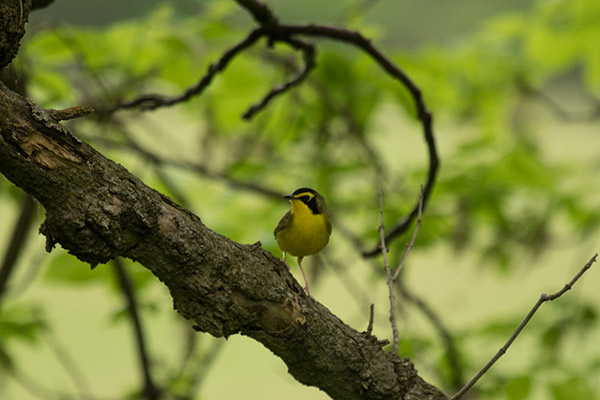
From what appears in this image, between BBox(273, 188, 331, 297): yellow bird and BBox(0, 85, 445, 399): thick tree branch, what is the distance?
33cm

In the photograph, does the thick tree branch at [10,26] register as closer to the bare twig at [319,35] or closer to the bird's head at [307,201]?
the bare twig at [319,35]

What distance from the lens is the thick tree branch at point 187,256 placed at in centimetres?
76

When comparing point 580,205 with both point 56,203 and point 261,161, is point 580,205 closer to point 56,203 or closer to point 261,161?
point 261,161

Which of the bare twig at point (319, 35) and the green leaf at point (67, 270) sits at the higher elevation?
the bare twig at point (319, 35)

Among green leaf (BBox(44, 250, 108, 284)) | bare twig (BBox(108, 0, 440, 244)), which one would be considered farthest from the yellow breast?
green leaf (BBox(44, 250, 108, 284))

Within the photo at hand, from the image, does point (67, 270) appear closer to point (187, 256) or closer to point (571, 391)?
point (187, 256)

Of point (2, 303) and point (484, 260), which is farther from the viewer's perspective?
point (484, 260)

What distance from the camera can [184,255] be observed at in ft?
2.76

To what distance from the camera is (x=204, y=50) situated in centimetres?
279

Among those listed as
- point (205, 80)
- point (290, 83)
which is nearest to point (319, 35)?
point (290, 83)

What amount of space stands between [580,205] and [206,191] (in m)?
1.88

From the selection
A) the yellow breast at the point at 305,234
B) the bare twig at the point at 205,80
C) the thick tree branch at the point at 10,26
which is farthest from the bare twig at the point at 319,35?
the thick tree branch at the point at 10,26

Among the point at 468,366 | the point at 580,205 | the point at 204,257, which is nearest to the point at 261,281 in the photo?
the point at 204,257

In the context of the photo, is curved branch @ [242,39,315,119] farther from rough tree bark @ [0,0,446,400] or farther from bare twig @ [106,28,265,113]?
rough tree bark @ [0,0,446,400]
